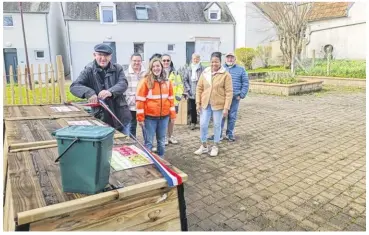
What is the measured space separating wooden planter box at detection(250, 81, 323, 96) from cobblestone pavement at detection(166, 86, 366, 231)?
175 inches

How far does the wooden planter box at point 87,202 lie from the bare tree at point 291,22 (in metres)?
15.5

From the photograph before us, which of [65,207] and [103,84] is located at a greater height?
[103,84]

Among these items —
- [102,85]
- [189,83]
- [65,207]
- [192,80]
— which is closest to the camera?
[65,207]

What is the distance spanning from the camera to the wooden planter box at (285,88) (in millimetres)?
11805

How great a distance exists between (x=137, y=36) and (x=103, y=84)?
1876 centimetres

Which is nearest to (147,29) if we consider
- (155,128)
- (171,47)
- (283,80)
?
(171,47)

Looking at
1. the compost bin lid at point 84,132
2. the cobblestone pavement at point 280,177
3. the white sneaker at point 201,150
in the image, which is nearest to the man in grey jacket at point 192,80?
the cobblestone pavement at point 280,177

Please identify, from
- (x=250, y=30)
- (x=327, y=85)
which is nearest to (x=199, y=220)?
(x=327, y=85)

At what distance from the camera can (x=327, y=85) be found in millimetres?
14414

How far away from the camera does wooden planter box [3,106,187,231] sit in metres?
1.61

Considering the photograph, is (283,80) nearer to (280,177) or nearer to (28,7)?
(280,177)

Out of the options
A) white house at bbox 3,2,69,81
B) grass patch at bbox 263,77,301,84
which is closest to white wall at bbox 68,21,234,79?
white house at bbox 3,2,69,81

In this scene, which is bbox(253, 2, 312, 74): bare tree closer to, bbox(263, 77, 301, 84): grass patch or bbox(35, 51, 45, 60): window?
bbox(263, 77, 301, 84): grass patch

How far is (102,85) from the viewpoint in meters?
3.60
